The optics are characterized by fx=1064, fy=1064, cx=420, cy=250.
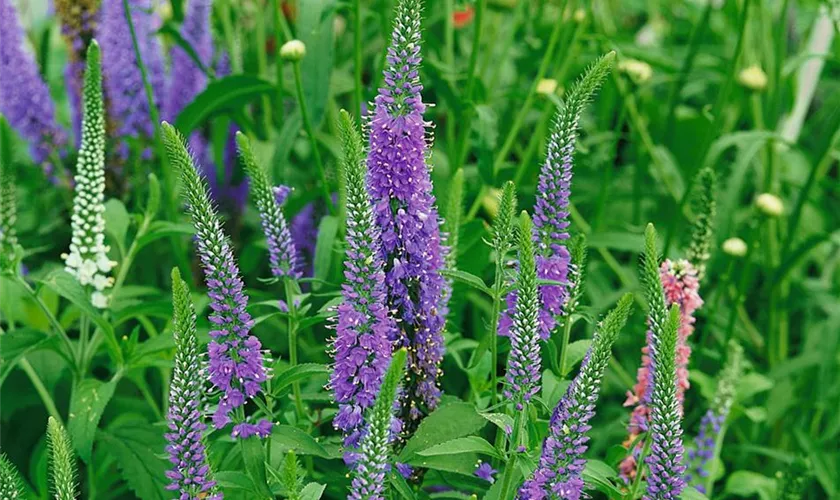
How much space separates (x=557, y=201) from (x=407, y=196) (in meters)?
0.25

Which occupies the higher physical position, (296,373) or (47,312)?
(296,373)

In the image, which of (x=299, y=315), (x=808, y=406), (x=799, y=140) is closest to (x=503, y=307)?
(x=299, y=315)

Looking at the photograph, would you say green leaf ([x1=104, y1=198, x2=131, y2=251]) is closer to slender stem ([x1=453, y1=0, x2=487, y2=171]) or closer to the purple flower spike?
slender stem ([x1=453, y1=0, x2=487, y2=171])

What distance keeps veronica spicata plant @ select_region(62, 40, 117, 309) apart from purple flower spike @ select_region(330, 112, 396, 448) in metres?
0.78

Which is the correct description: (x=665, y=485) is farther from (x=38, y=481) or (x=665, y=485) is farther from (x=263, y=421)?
(x=38, y=481)

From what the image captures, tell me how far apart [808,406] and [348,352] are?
1901 mm

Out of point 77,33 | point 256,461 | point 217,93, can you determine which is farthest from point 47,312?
point 77,33

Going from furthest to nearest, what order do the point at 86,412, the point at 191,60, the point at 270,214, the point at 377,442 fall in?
the point at 191,60 < the point at 86,412 < the point at 270,214 < the point at 377,442

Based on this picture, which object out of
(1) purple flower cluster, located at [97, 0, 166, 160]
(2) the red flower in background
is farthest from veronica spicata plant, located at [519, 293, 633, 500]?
(2) the red flower in background

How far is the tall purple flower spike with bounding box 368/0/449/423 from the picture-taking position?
62.8 inches

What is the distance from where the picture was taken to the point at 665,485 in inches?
61.6

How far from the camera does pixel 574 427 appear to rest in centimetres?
150

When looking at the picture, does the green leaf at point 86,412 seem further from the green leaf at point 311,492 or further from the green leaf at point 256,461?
the green leaf at point 311,492

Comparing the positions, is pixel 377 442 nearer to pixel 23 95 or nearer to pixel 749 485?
pixel 749 485
